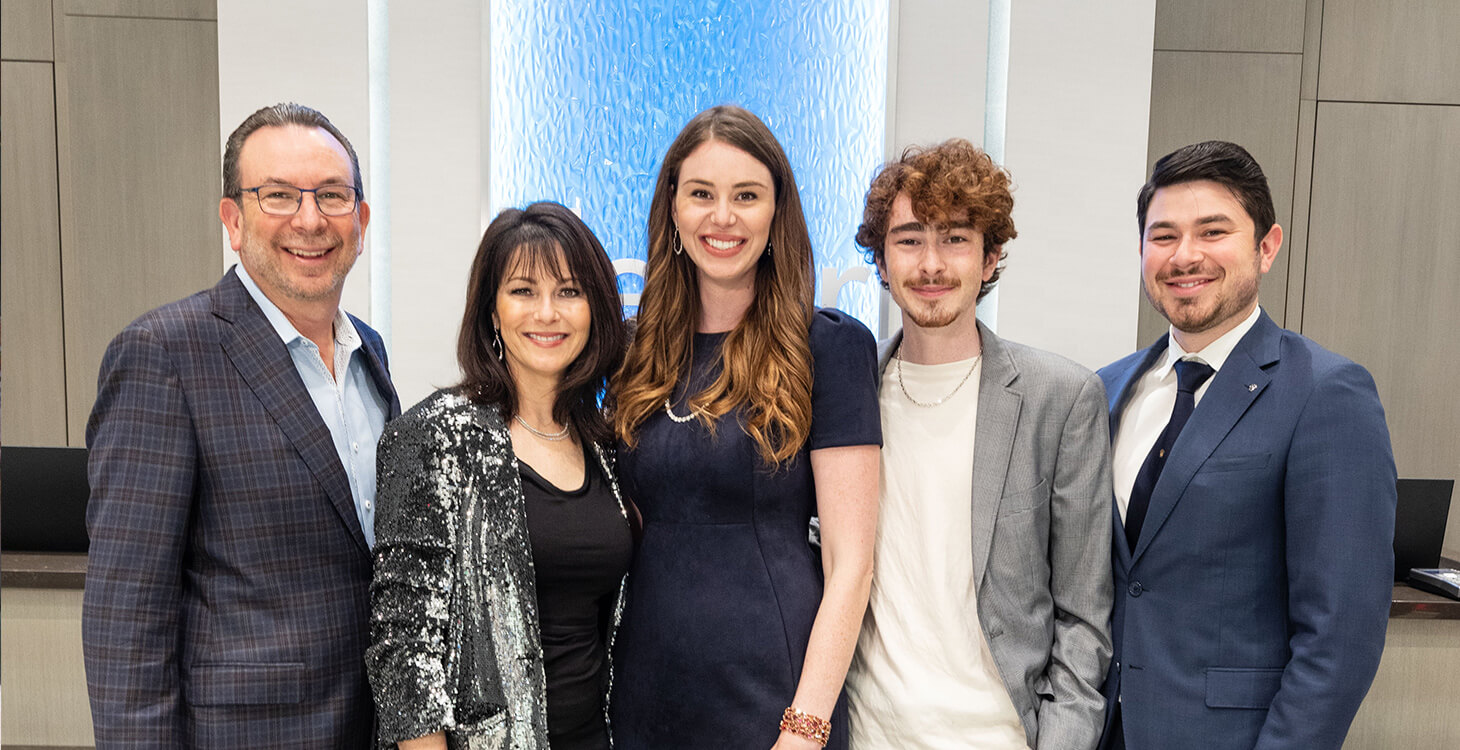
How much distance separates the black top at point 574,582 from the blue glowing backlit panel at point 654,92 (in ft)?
5.53

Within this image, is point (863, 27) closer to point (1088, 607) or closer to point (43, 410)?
point (1088, 607)

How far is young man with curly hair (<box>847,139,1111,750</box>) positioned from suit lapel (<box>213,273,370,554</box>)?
1049 millimetres

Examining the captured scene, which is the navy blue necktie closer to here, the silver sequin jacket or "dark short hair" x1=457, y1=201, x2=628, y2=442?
"dark short hair" x1=457, y1=201, x2=628, y2=442

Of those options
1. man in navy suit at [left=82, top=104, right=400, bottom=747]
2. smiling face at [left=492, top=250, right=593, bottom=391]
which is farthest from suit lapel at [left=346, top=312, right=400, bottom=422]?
smiling face at [left=492, top=250, right=593, bottom=391]

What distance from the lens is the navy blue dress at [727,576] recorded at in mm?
1574

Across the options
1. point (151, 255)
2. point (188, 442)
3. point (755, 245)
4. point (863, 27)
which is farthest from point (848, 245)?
point (151, 255)

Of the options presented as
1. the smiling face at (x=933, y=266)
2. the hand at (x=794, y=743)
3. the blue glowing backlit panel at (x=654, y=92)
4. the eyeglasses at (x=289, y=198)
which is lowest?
the hand at (x=794, y=743)

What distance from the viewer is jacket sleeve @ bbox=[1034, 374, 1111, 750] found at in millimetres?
1651

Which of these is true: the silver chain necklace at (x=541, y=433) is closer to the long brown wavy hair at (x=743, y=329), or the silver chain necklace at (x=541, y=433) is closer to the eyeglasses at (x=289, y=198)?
the long brown wavy hair at (x=743, y=329)

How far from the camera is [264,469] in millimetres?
1479

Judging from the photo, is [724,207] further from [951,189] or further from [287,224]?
[287,224]

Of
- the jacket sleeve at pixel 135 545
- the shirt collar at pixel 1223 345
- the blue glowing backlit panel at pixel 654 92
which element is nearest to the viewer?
the jacket sleeve at pixel 135 545

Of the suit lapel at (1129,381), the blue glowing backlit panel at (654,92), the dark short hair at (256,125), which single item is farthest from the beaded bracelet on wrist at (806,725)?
the blue glowing backlit panel at (654,92)

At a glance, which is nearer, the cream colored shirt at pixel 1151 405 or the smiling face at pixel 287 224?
the smiling face at pixel 287 224
